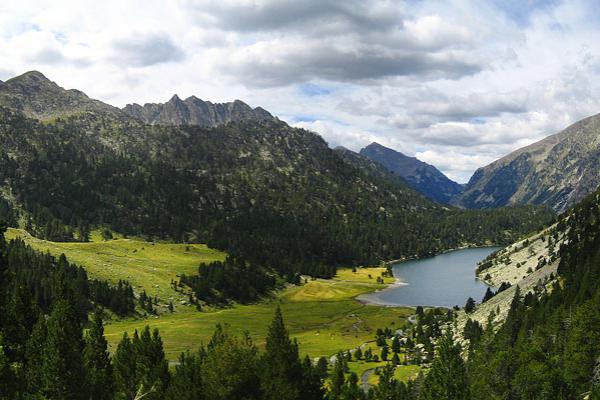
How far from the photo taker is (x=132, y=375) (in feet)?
199

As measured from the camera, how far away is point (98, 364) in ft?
196

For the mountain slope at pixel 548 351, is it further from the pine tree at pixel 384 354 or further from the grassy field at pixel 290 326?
the grassy field at pixel 290 326

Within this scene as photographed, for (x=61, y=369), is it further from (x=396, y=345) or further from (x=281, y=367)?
(x=396, y=345)

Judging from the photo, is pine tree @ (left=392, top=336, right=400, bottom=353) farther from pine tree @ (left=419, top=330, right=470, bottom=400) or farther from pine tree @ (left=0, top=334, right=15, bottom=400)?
pine tree @ (left=0, top=334, right=15, bottom=400)

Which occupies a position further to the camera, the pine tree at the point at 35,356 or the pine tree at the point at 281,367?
the pine tree at the point at 281,367

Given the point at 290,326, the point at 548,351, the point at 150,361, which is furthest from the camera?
the point at 290,326

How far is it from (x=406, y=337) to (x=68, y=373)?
120m

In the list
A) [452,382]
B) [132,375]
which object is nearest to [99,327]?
[132,375]

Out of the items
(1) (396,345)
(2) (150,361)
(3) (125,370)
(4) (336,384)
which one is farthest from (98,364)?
(1) (396,345)

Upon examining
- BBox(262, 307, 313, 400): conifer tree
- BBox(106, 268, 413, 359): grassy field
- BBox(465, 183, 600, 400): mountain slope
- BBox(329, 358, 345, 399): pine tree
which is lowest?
BBox(106, 268, 413, 359): grassy field

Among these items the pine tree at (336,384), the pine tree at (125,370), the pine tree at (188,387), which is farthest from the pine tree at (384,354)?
the pine tree at (188,387)

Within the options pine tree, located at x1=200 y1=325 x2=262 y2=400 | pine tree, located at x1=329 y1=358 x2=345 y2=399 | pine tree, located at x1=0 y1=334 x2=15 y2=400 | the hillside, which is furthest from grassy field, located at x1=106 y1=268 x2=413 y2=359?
pine tree, located at x1=0 y1=334 x2=15 y2=400

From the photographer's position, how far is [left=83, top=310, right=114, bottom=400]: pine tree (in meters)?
52.9

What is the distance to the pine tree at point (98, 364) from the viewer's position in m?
52.9
